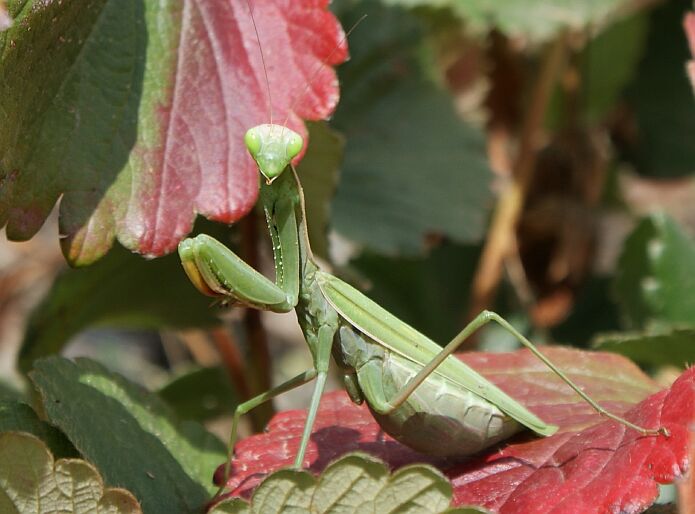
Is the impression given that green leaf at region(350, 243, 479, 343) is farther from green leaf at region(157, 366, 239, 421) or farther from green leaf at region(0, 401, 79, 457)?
green leaf at region(0, 401, 79, 457)

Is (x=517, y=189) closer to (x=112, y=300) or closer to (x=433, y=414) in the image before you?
(x=112, y=300)

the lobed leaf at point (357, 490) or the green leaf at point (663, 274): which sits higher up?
the lobed leaf at point (357, 490)

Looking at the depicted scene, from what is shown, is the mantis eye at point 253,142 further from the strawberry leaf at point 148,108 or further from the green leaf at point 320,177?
the green leaf at point 320,177

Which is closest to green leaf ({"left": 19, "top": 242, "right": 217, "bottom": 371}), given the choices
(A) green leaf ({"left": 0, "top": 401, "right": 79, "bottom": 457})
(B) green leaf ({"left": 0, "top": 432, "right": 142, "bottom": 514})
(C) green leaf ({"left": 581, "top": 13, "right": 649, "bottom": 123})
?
(A) green leaf ({"left": 0, "top": 401, "right": 79, "bottom": 457})

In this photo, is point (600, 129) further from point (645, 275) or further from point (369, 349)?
point (369, 349)

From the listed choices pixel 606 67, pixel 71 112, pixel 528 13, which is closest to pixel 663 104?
pixel 606 67

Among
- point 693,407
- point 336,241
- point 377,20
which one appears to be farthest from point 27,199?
point 377,20

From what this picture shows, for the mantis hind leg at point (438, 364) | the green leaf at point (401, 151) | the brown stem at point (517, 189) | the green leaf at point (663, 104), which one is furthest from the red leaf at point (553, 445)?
the green leaf at point (663, 104)
